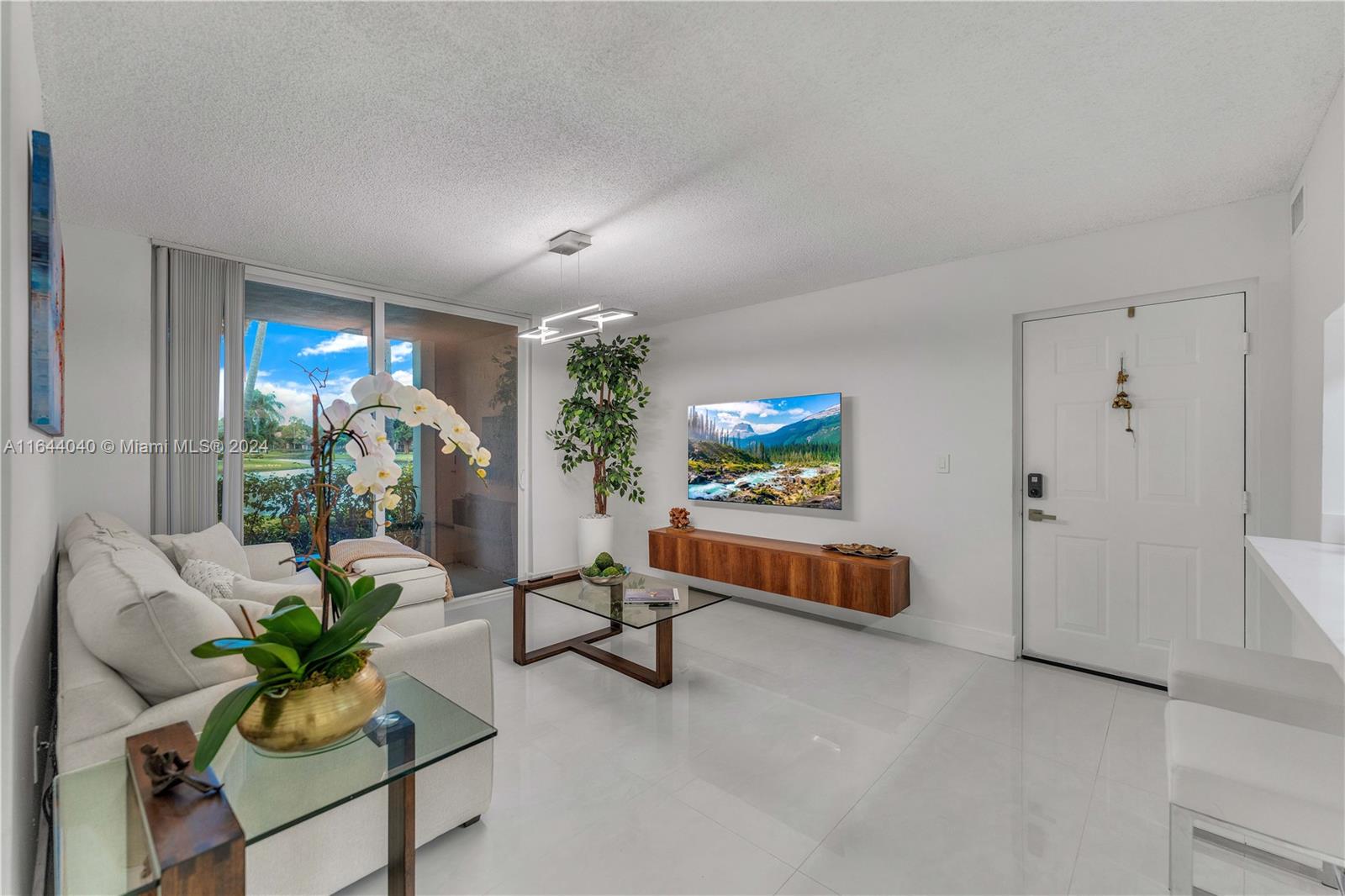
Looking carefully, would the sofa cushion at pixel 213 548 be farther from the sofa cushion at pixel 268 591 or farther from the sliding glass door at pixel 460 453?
the sliding glass door at pixel 460 453

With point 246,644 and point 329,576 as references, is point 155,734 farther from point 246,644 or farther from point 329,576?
point 329,576

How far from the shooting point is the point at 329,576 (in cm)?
121

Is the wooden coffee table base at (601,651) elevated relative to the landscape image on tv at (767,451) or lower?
lower

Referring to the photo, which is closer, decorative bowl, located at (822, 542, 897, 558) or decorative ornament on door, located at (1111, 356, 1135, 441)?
decorative ornament on door, located at (1111, 356, 1135, 441)

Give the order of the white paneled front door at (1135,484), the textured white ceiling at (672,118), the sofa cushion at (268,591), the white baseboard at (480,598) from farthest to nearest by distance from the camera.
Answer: the white baseboard at (480,598) < the white paneled front door at (1135,484) < the sofa cushion at (268,591) < the textured white ceiling at (672,118)

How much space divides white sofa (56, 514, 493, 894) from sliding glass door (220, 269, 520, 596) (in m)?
1.50

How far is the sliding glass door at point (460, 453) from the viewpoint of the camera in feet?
→ 14.4

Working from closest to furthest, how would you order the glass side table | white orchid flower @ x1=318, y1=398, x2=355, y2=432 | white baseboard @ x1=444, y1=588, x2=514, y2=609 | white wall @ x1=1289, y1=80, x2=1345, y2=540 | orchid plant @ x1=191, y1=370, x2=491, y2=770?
the glass side table → orchid plant @ x1=191, y1=370, x2=491, y2=770 → white orchid flower @ x1=318, y1=398, x2=355, y2=432 → white wall @ x1=1289, y1=80, x2=1345, y2=540 → white baseboard @ x1=444, y1=588, x2=514, y2=609

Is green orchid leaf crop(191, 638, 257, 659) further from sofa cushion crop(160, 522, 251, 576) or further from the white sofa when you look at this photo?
sofa cushion crop(160, 522, 251, 576)

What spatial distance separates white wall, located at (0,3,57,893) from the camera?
99cm

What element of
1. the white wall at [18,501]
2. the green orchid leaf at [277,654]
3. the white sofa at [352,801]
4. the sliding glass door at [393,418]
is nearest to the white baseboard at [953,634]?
the white sofa at [352,801]

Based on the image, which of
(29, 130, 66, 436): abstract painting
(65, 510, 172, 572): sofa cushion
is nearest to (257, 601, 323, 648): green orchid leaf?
(29, 130, 66, 436): abstract painting

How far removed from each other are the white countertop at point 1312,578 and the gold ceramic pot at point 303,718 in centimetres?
165

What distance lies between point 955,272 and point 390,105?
3.28m
